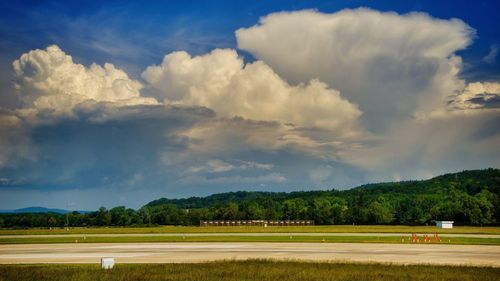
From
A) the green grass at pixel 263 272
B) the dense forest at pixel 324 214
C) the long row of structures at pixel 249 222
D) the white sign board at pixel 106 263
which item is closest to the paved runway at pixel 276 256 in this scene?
the green grass at pixel 263 272

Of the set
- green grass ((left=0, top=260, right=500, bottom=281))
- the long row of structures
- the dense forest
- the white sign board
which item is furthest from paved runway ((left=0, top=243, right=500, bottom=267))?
the long row of structures

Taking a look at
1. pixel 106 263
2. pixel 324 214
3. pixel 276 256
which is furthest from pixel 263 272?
pixel 324 214

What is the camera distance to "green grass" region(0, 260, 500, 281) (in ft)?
105

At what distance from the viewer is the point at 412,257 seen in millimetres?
47625

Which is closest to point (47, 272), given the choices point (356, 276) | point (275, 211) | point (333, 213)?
point (356, 276)

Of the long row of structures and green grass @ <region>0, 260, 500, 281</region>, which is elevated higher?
the long row of structures

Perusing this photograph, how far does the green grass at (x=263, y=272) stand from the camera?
32062mm

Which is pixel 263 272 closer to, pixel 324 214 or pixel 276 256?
pixel 276 256

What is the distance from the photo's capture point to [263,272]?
113 ft

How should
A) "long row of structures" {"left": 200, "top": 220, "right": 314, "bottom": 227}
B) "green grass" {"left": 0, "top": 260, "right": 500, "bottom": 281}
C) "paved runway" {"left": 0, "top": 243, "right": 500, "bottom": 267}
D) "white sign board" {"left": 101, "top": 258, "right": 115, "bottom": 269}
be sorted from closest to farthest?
1. "green grass" {"left": 0, "top": 260, "right": 500, "bottom": 281}
2. "white sign board" {"left": 101, "top": 258, "right": 115, "bottom": 269}
3. "paved runway" {"left": 0, "top": 243, "right": 500, "bottom": 267}
4. "long row of structures" {"left": 200, "top": 220, "right": 314, "bottom": 227}

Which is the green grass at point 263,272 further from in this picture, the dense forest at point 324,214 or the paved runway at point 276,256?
the dense forest at point 324,214

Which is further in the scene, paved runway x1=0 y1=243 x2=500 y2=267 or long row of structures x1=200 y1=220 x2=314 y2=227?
long row of structures x1=200 y1=220 x2=314 y2=227

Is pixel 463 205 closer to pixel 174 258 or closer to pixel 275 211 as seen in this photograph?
pixel 275 211

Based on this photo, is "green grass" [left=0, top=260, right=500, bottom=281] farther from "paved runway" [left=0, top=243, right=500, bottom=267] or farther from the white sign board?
"paved runway" [left=0, top=243, right=500, bottom=267]
